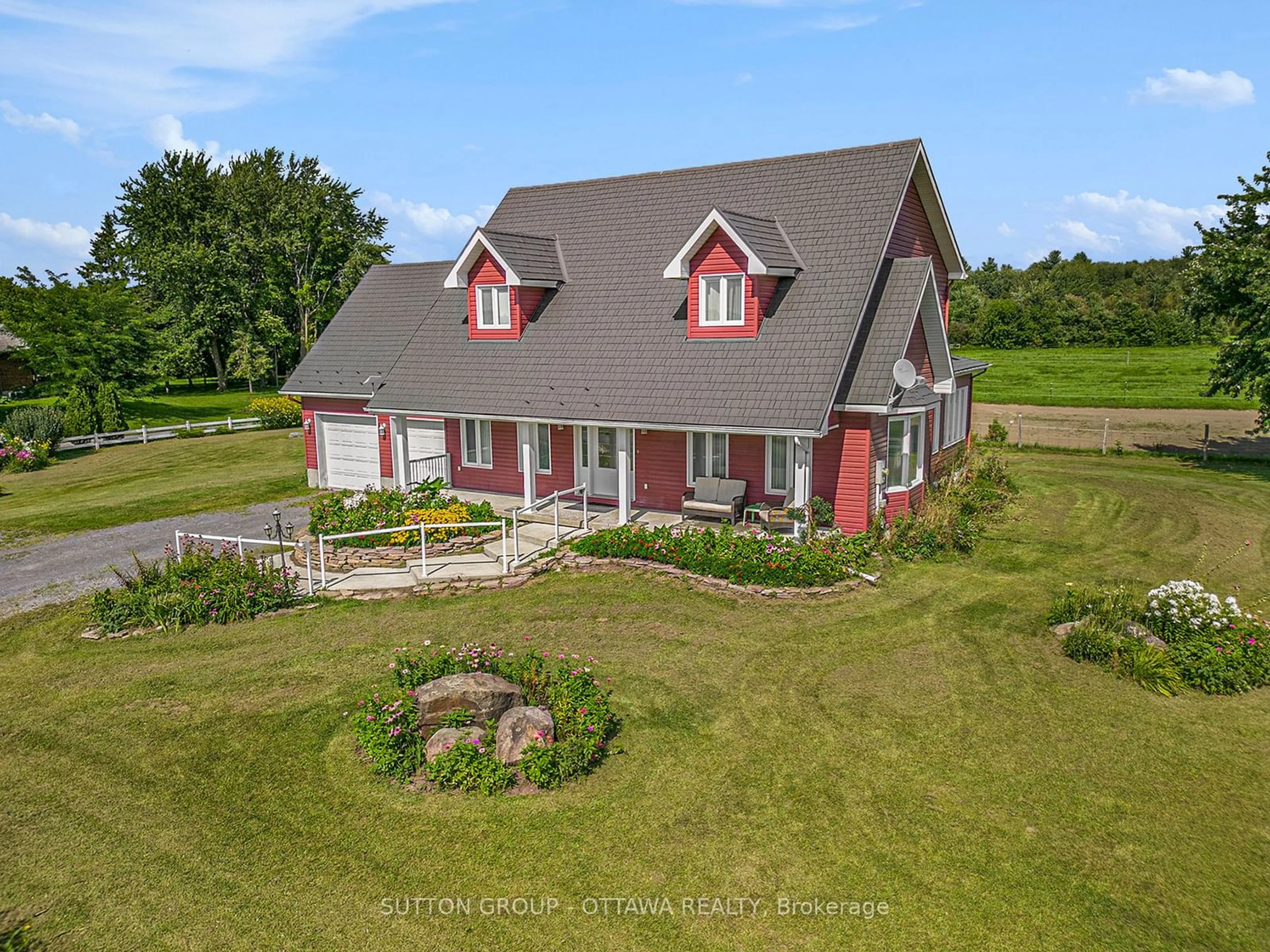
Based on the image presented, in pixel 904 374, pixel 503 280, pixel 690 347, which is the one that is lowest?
pixel 904 374

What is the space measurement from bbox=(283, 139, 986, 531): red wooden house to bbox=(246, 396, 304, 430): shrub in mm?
18814

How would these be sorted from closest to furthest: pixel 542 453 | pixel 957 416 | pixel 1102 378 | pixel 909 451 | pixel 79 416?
pixel 909 451, pixel 542 453, pixel 957 416, pixel 79 416, pixel 1102 378

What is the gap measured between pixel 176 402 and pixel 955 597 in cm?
5307

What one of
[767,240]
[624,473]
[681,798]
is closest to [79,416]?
[624,473]

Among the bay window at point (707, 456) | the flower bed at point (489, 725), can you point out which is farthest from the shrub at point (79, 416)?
the flower bed at point (489, 725)

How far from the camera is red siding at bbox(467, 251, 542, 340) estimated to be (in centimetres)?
2358

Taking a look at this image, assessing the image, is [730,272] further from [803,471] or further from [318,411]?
[318,411]

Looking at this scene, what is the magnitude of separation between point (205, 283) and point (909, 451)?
51205 mm

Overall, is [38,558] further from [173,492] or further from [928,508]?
[928,508]

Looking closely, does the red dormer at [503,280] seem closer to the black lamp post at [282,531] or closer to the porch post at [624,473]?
the porch post at [624,473]

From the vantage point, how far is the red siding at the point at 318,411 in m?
27.1

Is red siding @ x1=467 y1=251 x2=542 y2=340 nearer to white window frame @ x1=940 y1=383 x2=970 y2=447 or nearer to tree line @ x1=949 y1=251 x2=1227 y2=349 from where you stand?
white window frame @ x1=940 y1=383 x2=970 y2=447

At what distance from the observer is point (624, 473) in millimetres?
20359

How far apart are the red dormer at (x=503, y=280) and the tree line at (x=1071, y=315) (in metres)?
57.7
